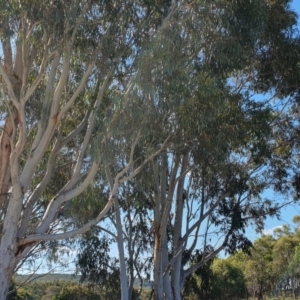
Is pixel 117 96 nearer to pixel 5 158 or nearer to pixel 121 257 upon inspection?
pixel 5 158

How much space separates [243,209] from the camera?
1691cm

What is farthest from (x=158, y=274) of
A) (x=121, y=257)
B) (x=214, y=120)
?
(x=214, y=120)

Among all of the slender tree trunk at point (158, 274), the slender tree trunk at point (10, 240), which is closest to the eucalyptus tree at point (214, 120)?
the slender tree trunk at point (158, 274)

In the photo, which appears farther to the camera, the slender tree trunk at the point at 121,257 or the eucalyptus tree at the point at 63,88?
the slender tree trunk at the point at 121,257

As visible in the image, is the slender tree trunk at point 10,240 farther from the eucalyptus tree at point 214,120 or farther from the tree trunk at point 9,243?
the eucalyptus tree at point 214,120

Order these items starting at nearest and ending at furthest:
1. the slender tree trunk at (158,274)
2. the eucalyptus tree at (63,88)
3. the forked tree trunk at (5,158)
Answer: the eucalyptus tree at (63,88) → the forked tree trunk at (5,158) → the slender tree trunk at (158,274)

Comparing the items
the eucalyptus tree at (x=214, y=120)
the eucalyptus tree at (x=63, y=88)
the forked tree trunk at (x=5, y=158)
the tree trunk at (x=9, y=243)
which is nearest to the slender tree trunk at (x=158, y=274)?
the eucalyptus tree at (x=214, y=120)

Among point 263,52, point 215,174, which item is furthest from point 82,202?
point 263,52

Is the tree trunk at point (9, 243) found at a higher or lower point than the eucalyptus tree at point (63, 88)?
lower

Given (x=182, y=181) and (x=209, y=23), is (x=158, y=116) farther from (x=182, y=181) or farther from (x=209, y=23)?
(x=182, y=181)

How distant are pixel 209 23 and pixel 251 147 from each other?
4463 millimetres

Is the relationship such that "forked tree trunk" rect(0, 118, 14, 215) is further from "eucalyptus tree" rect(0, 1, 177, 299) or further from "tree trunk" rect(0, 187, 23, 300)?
"tree trunk" rect(0, 187, 23, 300)

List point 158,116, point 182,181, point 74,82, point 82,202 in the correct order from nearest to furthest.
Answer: point 158,116
point 74,82
point 82,202
point 182,181

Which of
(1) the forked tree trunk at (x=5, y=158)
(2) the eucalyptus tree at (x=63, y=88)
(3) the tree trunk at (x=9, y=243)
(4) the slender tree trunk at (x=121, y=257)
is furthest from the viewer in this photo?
(4) the slender tree trunk at (x=121, y=257)
